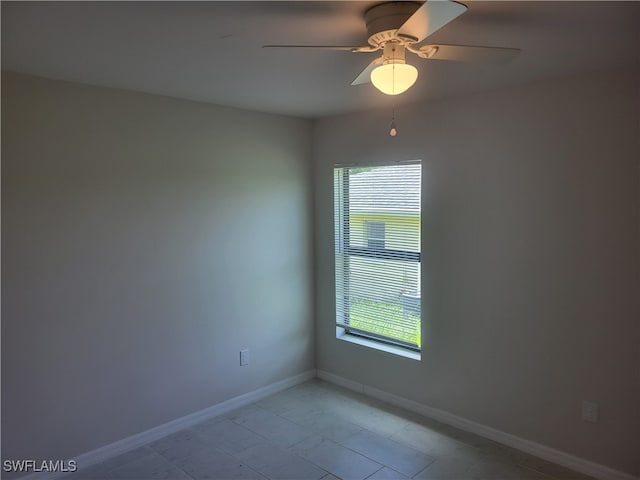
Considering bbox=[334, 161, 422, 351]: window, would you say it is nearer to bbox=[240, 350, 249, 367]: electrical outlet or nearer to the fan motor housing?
bbox=[240, 350, 249, 367]: electrical outlet

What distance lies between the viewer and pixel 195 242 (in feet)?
11.2

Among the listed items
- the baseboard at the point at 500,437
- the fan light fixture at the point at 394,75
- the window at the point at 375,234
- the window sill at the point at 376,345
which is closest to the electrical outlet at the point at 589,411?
the baseboard at the point at 500,437

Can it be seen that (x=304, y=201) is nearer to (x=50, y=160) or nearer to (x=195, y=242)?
(x=195, y=242)

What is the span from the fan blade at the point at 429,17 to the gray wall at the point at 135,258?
2.07 m

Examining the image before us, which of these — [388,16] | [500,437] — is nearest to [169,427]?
[500,437]

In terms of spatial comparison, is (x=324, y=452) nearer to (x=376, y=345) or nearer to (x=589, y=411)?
(x=376, y=345)

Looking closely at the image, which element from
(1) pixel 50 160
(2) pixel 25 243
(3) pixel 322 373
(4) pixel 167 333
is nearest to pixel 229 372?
(4) pixel 167 333

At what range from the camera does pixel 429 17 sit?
1.50 metres

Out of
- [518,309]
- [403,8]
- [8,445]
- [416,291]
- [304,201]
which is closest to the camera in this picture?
[403,8]

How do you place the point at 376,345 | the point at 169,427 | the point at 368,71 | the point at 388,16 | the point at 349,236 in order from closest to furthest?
1. the point at 388,16
2. the point at 368,71
3. the point at 169,427
4. the point at 376,345
5. the point at 349,236

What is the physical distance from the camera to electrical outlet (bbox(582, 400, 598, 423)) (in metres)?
2.75

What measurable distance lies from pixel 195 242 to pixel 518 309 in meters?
2.24

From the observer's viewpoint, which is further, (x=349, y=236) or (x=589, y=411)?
(x=349, y=236)

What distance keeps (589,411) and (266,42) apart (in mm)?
→ 2686
